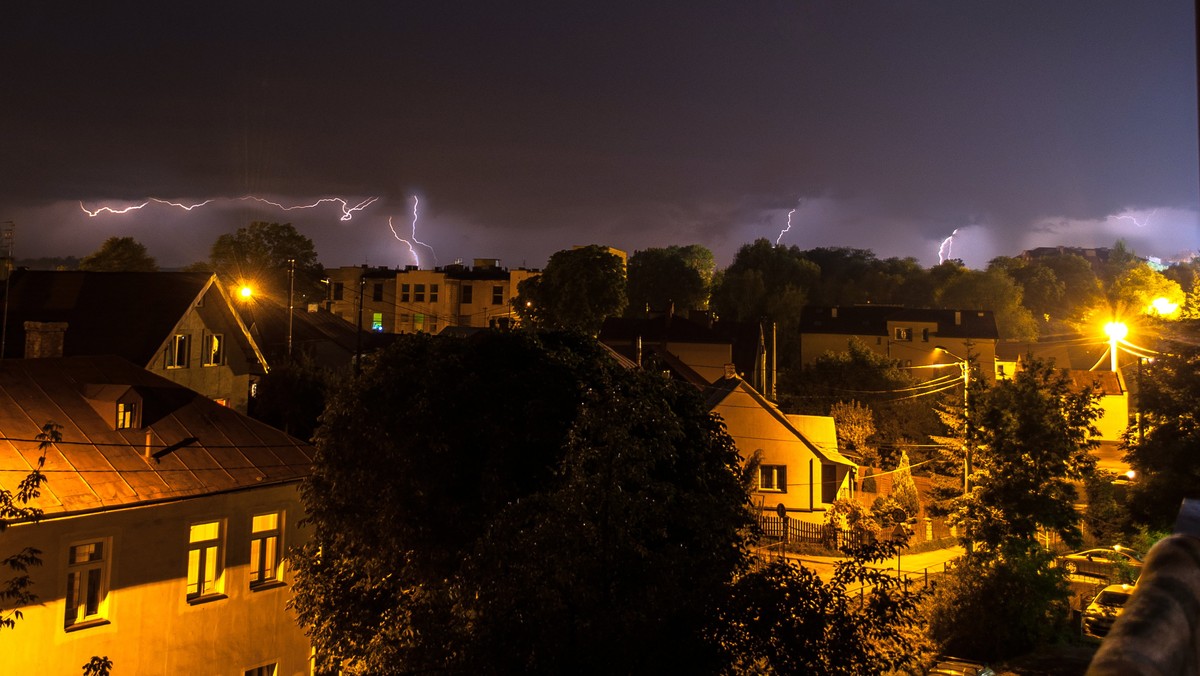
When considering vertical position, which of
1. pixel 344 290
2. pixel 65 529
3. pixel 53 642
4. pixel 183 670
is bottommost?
pixel 183 670

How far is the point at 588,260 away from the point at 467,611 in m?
56.2

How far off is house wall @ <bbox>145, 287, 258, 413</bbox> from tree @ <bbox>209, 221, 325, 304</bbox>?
42127mm

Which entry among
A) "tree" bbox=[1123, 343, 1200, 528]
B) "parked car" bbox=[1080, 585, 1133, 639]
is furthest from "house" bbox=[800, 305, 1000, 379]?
"parked car" bbox=[1080, 585, 1133, 639]

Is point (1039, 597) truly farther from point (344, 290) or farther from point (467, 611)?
point (344, 290)

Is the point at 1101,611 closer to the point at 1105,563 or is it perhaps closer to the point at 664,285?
the point at 1105,563


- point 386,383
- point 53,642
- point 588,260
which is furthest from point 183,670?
point 588,260

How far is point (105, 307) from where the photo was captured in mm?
27969

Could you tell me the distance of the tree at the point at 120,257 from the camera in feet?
222

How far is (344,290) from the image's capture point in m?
87.4

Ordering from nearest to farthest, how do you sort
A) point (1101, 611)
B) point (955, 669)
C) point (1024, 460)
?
point (955, 669) → point (1101, 611) → point (1024, 460)

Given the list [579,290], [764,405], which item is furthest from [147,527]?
[579,290]

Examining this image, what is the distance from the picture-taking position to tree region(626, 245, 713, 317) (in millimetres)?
109812

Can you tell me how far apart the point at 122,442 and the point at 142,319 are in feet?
34.3

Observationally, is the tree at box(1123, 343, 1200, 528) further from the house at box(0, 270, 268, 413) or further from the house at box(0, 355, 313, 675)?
the house at box(0, 270, 268, 413)
